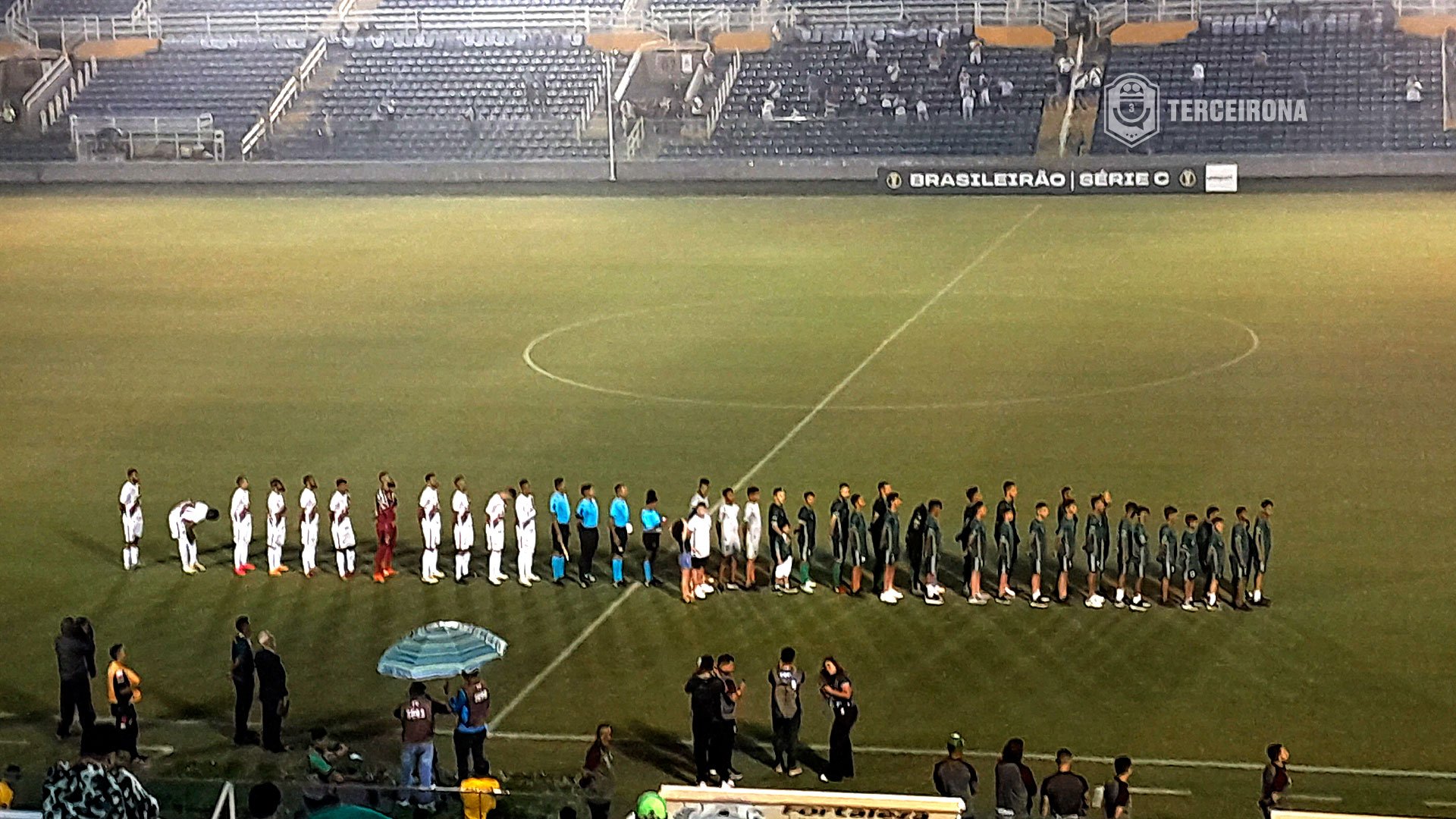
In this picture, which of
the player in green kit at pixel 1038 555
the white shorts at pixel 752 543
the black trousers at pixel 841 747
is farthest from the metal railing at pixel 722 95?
the black trousers at pixel 841 747

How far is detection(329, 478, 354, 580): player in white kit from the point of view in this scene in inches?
845

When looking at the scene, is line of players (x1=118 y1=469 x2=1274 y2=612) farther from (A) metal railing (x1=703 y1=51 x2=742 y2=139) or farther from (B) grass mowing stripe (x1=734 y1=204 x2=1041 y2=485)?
(A) metal railing (x1=703 y1=51 x2=742 y2=139)

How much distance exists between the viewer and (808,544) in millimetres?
20984

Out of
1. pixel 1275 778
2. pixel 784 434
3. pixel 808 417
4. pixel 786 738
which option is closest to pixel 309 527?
pixel 786 738

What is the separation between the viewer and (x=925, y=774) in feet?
52.9

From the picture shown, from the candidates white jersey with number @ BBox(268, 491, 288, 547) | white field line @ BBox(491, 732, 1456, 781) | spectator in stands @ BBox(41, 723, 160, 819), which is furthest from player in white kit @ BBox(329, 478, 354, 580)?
spectator in stands @ BBox(41, 723, 160, 819)

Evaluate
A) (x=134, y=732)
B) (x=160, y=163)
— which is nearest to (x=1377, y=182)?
(x=160, y=163)

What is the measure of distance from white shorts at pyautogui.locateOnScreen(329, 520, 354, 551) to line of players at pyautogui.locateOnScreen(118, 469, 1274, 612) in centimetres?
2

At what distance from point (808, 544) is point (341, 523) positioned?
5038 mm

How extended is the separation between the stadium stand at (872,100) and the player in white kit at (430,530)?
126 feet

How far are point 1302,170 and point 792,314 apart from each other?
22488 mm

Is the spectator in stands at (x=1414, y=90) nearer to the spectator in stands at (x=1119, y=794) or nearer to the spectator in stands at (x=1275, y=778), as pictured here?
the spectator in stands at (x=1275, y=778)

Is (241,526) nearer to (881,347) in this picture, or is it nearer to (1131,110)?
(881,347)

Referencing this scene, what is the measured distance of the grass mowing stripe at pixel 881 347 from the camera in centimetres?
2662
